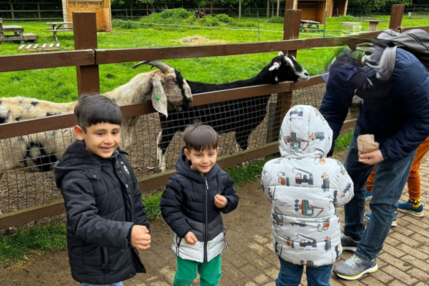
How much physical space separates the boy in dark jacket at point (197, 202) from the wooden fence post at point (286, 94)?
10.0 feet

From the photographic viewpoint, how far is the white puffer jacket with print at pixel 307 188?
2.25m

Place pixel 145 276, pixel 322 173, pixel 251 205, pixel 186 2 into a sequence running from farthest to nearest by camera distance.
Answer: pixel 186 2, pixel 251 205, pixel 145 276, pixel 322 173

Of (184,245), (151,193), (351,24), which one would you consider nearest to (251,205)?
(151,193)

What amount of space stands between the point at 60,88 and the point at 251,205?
5.46 metres


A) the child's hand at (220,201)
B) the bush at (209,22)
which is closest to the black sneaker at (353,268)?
the child's hand at (220,201)

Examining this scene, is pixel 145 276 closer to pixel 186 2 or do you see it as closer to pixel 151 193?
pixel 151 193

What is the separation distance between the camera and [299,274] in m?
2.53

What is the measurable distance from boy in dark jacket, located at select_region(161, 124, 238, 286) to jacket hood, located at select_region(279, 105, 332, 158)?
1.50 ft

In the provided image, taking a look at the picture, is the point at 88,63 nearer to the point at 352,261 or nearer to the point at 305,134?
the point at 305,134

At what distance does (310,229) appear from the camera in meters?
2.30

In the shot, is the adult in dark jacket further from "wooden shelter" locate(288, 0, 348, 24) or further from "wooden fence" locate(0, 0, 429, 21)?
"wooden shelter" locate(288, 0, 348, 24)

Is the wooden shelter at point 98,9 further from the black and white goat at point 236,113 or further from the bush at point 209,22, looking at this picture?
the black and white goat at point 236,113

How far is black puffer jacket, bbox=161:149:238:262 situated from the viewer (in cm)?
236

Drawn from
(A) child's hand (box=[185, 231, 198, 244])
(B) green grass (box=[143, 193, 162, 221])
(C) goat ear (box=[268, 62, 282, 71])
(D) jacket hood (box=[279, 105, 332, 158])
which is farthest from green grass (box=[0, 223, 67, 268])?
(C) goat ear (box=[268, 62, 282, 71])
